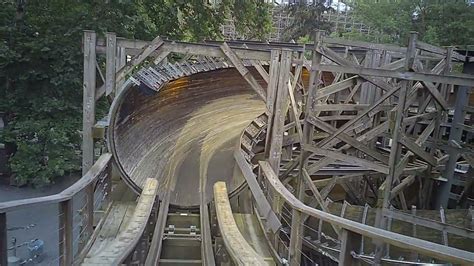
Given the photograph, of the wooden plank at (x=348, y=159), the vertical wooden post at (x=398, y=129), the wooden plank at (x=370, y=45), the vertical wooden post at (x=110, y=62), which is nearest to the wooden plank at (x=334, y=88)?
the wooden plank at (x=370, y=45)

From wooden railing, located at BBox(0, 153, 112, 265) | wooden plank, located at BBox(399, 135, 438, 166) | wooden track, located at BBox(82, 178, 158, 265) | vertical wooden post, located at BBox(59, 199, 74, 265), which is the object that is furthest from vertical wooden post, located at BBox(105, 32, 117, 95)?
wooden plank, located at BBox(399, 135, 438, 166)

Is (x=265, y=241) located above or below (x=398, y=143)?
below

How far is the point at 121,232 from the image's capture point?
3527mm

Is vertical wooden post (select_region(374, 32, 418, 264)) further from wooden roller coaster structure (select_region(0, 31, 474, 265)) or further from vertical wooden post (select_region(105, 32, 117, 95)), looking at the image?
vertical wooden post (select_region(105, 32, 117, 95))

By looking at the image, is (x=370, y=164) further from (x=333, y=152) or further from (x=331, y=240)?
(x=331, y=240)

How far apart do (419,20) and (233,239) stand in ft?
59.2

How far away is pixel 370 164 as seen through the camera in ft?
19.4

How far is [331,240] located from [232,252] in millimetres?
3763

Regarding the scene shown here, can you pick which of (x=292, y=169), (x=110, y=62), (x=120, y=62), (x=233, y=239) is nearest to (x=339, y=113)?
(x=292, y=169)

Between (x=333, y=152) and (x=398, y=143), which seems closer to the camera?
(x=398, y=143)

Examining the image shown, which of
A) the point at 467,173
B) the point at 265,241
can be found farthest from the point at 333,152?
the point at 467,173

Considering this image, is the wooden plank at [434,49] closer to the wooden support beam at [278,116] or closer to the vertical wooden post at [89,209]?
the wooden support beam at [278,116]

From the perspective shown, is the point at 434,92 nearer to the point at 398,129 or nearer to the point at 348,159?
the point at 398,129

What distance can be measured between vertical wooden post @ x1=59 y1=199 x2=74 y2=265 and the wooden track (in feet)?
0.64
